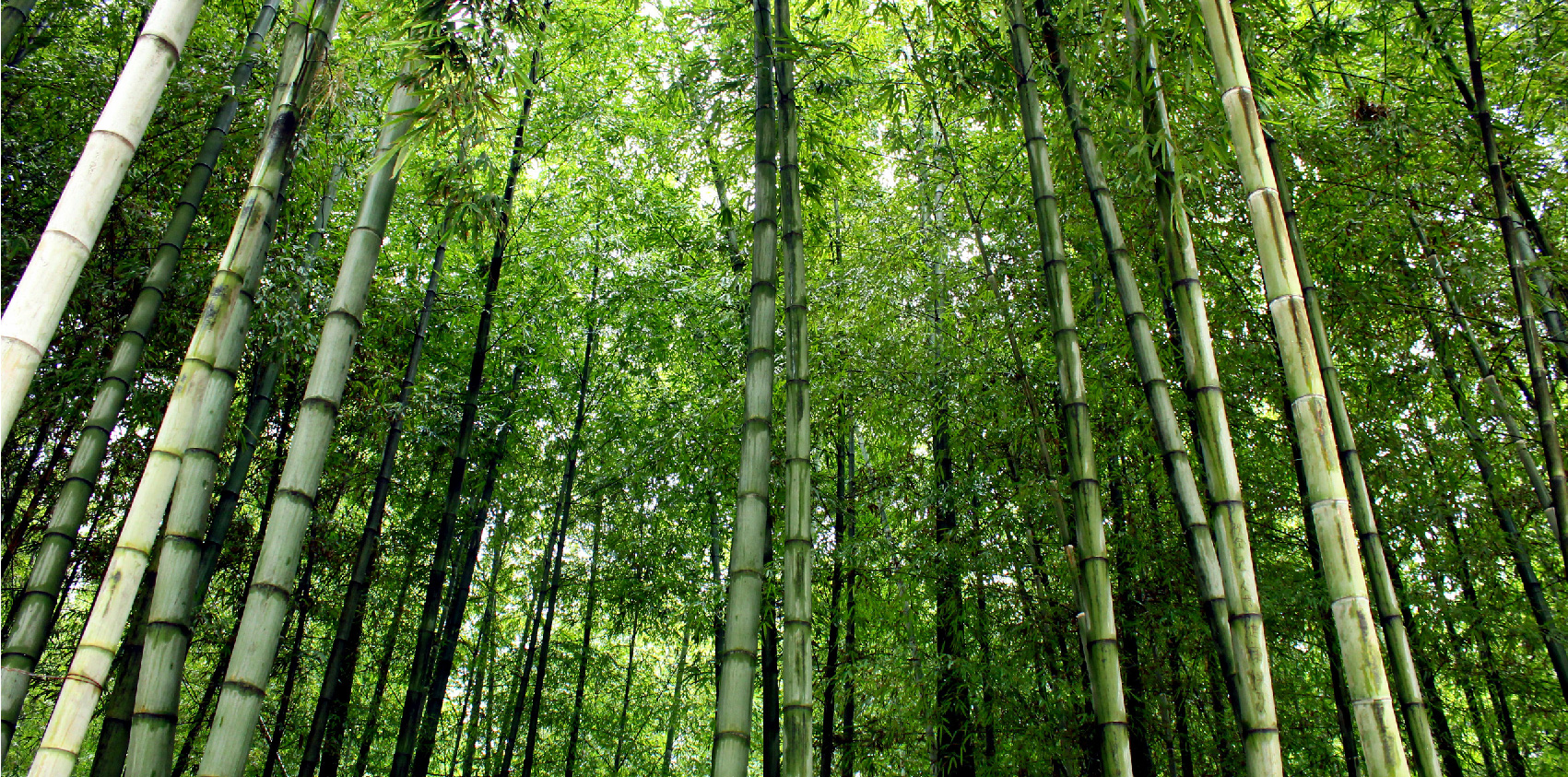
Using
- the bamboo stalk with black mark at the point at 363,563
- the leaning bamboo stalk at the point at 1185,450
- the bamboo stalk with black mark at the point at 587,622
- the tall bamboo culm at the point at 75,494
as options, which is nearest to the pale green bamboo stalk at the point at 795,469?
the leaning bamboo stalk at the point at 1185,450

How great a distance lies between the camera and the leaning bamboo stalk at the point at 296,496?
1771 millimetres

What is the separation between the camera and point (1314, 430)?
5.36ft

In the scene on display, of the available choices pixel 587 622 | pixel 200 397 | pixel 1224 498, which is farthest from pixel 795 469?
pixel 587 622

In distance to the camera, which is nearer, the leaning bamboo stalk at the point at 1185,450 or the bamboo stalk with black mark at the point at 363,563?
the leaning bamboo stalk at the point at 1185,450

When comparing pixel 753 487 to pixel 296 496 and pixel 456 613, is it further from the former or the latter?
pixel 456 613

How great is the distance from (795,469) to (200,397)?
126cm

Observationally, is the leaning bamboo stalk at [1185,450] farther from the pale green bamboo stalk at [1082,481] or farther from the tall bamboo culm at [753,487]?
the tall bamboo culm at [753,487]

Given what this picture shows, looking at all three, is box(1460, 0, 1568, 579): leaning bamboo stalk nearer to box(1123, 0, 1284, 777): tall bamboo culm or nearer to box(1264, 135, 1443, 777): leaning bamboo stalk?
box(1264, 135, 1443, 777): leaning bamboo stalk

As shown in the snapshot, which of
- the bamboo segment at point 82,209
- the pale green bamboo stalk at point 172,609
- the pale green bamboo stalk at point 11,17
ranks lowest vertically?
the pale green bamboo stalk at point 172,609

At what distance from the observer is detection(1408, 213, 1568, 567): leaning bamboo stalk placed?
134 inches

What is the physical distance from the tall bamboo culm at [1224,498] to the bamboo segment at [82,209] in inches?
86.4

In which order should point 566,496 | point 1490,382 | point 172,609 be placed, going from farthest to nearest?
point 566,496 < point 1490,382 < point 172,609

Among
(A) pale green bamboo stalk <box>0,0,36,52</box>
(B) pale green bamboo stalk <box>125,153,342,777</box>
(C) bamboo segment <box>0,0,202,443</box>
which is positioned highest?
(A) pale green bamboo stalk <box>0,0,36,52</box>

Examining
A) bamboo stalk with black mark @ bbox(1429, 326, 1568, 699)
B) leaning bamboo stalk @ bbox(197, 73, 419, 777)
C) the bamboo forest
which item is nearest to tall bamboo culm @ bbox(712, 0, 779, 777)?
the bamboo forest
